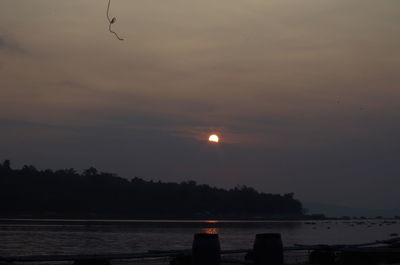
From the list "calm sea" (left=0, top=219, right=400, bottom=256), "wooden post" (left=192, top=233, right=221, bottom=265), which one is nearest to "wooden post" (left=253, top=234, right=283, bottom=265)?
"wooden post" (left=192, top=233, right=221, bottom=265)

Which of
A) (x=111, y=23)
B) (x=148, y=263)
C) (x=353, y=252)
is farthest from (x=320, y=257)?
(x=111, y=23)

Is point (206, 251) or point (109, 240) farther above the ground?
point (109, 240)

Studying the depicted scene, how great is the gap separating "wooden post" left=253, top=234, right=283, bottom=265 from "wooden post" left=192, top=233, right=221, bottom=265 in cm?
70

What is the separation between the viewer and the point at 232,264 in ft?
83.2

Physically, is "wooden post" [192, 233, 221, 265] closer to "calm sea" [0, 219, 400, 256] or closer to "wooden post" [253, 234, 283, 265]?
"wooden post" [253, 234, 283, 265]

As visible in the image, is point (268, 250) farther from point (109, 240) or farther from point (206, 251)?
point (109, 240)

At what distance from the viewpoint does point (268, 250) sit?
10.9 m

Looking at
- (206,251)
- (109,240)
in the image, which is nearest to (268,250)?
(206,251)

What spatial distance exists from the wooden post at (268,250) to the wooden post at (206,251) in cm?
70

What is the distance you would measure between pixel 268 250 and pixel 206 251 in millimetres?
1073

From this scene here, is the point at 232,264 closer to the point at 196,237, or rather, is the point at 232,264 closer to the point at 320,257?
the point at 320,257

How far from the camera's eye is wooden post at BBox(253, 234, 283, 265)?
1090cm

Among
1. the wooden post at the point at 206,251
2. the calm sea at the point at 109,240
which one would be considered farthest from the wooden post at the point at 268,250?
the calm sea at the point at 109,240

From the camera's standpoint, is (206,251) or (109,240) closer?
(206,251)
